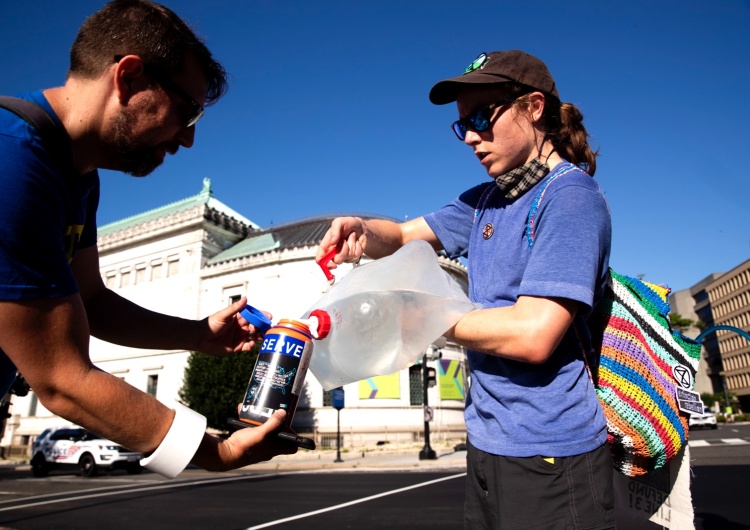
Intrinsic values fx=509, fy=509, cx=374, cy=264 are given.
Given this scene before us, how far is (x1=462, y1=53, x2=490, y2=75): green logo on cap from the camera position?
7.12ft

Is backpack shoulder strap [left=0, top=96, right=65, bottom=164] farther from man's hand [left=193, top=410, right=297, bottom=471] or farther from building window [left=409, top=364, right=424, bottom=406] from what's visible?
building window [left=409, top=364, right=424, bottom=406]

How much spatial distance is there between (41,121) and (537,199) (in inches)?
69.4

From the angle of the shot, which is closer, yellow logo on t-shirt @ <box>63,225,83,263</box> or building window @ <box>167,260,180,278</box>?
yellow logo on t-shirt @ <box>63,225,83,263</box>

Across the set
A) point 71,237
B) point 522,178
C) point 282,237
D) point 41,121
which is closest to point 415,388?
point 282,237

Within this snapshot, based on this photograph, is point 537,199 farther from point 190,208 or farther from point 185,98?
point 190,208

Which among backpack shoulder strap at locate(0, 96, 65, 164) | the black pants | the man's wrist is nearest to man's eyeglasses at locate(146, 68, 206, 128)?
backpack shoulder strap at locate(0, 96, 65, 164)

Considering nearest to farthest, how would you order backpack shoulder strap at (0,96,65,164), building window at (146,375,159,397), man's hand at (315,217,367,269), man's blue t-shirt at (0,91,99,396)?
man's blue t-shirt at (0,91,99,396) → backpack shoulder strap at (0,96,65,164) → man's hand at (315,217,367,269) → building window at (146,375,159,397)

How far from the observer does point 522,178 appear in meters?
2.07

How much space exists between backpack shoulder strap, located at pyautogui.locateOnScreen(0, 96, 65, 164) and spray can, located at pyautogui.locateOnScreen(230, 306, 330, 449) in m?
0.99

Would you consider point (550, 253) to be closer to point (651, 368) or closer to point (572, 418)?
point (572, 418)

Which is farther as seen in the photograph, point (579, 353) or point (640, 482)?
point (640, 482)

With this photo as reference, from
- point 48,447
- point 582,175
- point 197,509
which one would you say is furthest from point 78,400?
point 48,447

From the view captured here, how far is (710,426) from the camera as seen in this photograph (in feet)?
117

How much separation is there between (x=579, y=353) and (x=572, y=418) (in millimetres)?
255
